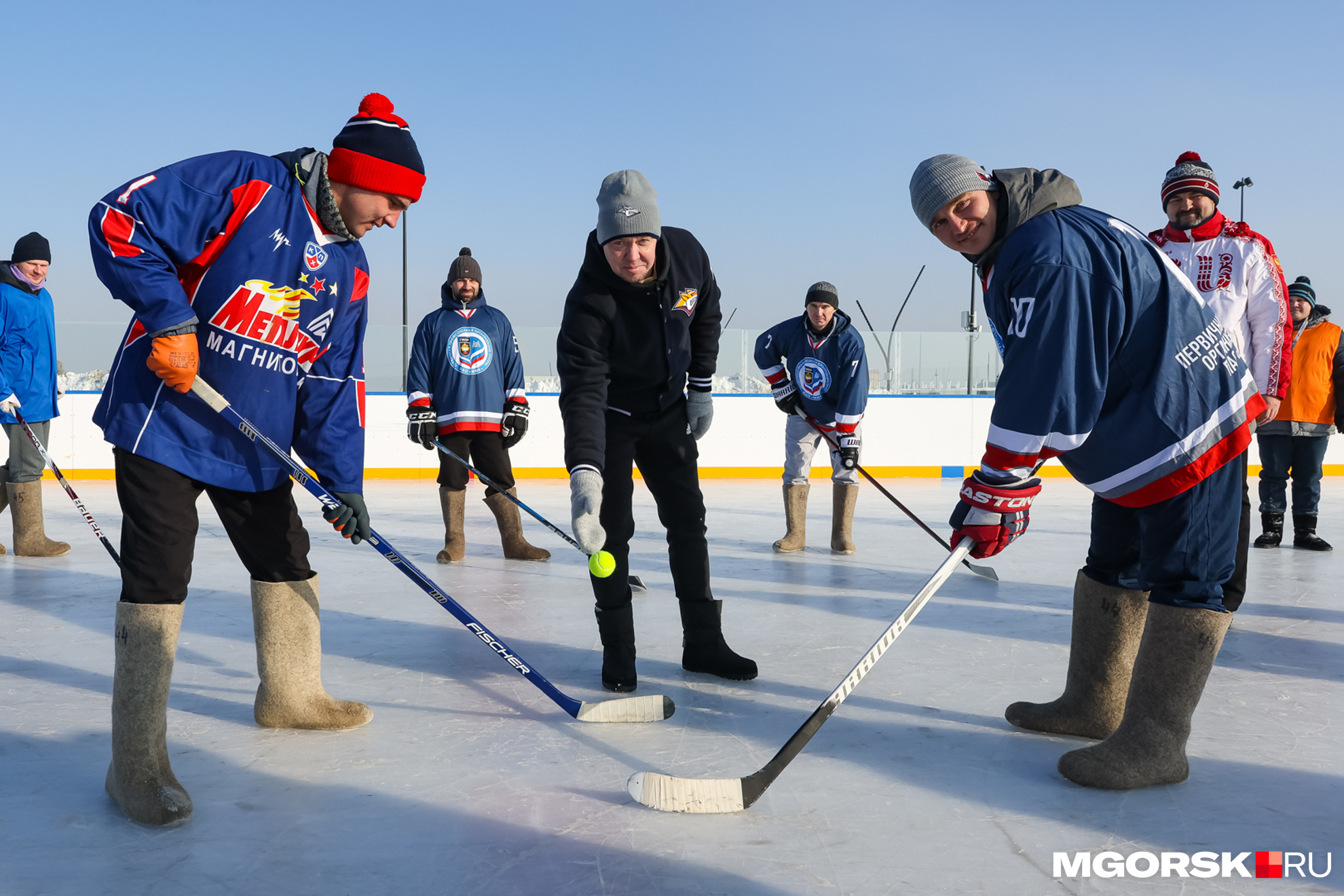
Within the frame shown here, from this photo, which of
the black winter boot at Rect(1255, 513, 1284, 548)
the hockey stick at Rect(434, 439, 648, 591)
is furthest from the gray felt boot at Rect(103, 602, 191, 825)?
the black winter boot at Rect(1255, 513, 1284, 548)

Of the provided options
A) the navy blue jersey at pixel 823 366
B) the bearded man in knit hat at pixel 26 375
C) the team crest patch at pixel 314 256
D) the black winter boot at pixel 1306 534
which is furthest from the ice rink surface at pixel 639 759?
the black winter boot at pixel 1306 534

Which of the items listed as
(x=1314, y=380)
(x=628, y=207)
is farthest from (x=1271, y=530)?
(x=628, y=207)

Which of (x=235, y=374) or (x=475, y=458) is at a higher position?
(x=235, y=374)

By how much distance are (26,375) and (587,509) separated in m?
3.44

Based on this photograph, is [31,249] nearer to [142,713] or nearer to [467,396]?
[467,396]

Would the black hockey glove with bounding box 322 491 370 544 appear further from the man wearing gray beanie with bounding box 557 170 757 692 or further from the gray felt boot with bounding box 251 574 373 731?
the man wearing gray beanie with bounding box 557 170 757 692

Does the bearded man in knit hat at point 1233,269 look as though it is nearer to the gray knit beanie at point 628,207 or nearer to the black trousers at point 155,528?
the gray knit beanie at point 628,207

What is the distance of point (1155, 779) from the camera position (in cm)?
174

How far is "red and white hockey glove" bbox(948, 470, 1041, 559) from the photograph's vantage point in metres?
1.67

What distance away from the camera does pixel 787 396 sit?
450 cm

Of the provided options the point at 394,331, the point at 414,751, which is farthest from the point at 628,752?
the point at 394,331

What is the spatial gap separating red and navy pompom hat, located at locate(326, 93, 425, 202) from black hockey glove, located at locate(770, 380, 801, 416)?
288 centimetres

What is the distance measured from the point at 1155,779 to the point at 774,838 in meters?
0.79

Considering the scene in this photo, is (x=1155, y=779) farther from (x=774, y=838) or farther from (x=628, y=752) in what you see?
(x=628, y=752)
